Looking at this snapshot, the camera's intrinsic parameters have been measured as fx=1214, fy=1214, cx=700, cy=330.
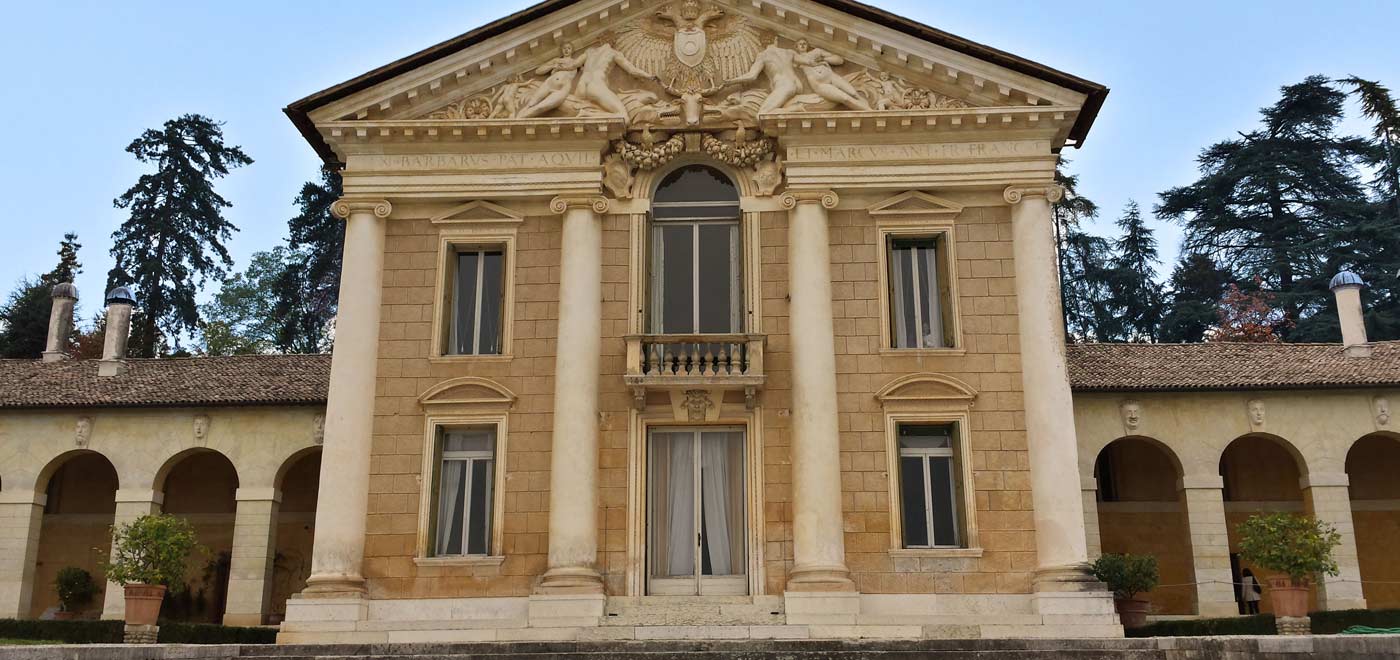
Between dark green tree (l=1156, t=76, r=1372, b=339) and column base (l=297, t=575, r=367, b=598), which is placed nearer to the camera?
column base (l=297, t=575, r=367, b=598)

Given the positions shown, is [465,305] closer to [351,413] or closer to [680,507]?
[351,413]

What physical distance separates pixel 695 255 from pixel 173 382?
13.8 m

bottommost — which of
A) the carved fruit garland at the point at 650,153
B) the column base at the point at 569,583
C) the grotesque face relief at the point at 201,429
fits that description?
the column base at the point at 569,583

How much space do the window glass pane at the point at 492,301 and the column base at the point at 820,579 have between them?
21.0 ft

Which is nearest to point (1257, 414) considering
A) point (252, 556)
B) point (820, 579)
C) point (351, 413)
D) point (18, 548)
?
point (820, 579)

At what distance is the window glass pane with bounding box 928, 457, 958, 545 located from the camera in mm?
19734

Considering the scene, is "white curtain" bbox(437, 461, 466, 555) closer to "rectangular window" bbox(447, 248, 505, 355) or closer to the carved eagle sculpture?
"rectangular window" bbox(447, 248, 505, 355)

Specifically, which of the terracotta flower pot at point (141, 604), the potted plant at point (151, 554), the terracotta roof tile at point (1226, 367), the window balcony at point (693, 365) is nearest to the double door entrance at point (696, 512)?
the window balcony at point (693, 365)

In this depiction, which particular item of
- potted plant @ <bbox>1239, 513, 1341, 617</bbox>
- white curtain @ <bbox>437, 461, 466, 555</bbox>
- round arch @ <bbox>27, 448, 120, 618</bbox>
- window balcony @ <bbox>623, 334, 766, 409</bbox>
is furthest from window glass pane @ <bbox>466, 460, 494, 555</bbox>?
potted plant @ <bbox>1239, 513, 1341, 617</bbox>

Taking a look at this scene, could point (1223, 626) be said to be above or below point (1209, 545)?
below

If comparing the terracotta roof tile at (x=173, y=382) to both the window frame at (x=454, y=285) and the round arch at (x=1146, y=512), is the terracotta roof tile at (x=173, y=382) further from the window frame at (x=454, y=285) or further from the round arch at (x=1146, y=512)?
the round arch at (x=1146, y=512)

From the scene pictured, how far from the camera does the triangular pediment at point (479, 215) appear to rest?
2145 centimetres

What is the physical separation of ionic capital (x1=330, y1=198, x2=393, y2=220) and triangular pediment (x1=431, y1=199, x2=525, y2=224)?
0.86m

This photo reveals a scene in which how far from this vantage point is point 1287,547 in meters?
19.8
